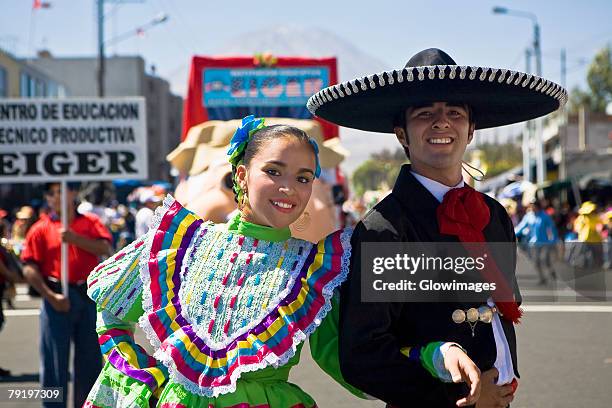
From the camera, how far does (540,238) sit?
13.9m

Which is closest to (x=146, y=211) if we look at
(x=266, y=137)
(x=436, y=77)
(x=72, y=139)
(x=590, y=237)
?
(x=72, y=139)

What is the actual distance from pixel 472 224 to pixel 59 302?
11.0 feet

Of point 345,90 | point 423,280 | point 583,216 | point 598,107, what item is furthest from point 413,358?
point 598,107

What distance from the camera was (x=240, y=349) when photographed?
7.95ft

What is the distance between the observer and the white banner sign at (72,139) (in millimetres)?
5723

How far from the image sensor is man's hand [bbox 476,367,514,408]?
2254 millimetres

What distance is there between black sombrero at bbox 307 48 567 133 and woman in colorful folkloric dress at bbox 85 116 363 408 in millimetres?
230

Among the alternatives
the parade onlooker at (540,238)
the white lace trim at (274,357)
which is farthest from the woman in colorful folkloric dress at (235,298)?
the parade onlooker at (540,238)

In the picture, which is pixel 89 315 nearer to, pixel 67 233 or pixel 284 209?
pixel 67 233

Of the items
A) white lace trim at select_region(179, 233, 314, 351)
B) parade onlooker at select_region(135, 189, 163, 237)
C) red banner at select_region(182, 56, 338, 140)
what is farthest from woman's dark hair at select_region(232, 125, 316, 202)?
parade onlooker at select_region(135, 189, 163, 237)

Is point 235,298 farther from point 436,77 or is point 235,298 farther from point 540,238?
point 540,238

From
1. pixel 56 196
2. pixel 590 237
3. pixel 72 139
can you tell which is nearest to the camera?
pixel 56 196

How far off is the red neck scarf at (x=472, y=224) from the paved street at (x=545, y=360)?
357cm

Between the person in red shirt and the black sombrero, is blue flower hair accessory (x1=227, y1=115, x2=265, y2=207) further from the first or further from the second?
the person in red shirt
